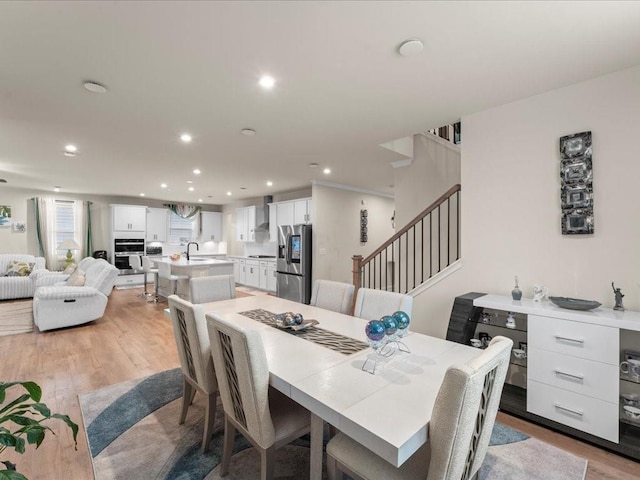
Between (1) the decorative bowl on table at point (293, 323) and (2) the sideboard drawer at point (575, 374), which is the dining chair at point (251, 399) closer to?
(1) the decorative bowl on table at point (293, 323)

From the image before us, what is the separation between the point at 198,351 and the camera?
191 centimetres

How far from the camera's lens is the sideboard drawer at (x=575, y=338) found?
192 centimetres

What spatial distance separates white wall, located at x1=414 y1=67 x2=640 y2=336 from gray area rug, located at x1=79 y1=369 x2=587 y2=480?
1218mm

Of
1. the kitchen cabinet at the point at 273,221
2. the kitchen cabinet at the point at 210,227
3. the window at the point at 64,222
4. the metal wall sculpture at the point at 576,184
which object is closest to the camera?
the metal wall sculpture at the point at 576,184

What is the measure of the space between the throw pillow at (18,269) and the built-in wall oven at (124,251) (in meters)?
1.73

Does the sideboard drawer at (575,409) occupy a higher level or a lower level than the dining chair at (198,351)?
lower

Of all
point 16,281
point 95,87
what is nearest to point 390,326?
point 95,87

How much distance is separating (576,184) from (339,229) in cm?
451

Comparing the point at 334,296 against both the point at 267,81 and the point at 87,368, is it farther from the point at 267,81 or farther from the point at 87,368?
the point at 87,368

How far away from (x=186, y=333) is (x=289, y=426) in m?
0.95

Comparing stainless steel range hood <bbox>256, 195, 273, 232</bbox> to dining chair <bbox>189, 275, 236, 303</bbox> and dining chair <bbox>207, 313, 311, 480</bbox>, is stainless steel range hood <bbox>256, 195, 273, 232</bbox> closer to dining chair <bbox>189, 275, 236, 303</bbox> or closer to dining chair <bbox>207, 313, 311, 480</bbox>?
dining chair <bbox>189, 275, 236, 303</bbox>

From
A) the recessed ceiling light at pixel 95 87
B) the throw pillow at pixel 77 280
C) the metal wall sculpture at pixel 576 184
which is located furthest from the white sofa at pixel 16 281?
the metal wall sculpture at pixel 576 184

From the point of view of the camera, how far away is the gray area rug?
1780 mm

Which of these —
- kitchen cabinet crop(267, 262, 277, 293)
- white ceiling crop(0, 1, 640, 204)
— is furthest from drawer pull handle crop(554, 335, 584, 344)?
kitchen cabinet crop(267, 262, 277, 293)
